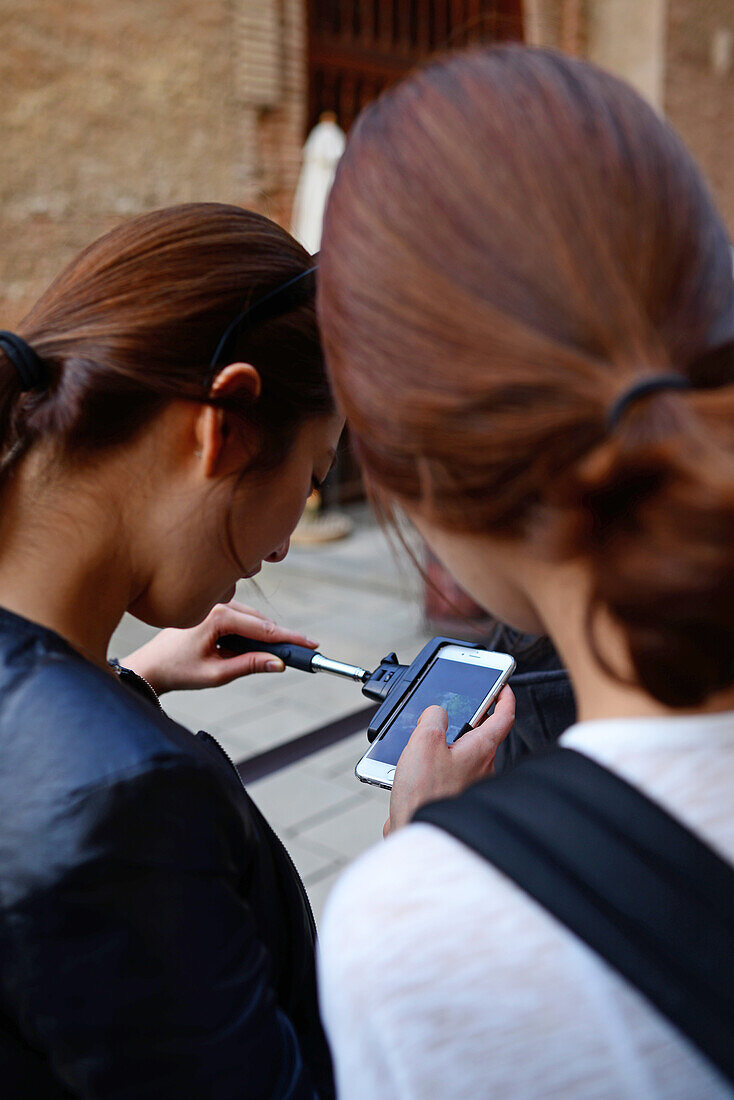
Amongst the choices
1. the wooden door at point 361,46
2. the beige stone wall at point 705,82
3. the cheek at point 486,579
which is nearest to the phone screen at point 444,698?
the cheek at point 486,579

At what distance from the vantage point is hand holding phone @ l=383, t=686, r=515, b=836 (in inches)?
39.8

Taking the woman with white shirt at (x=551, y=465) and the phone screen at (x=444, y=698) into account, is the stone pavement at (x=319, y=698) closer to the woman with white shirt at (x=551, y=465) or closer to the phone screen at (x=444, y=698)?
the phone screen at (x=444, y=698)

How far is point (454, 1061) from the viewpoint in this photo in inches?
22.3

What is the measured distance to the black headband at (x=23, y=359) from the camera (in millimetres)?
914

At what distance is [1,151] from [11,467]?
5.14 metres

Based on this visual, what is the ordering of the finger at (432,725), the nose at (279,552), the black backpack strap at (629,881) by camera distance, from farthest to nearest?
the nose at (279,552), the finger at (432,725), the black backpack strap at (629,881)

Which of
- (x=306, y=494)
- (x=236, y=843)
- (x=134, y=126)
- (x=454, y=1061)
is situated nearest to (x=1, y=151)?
(x=134, y=126)

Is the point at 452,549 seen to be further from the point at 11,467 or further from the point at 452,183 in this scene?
the point at 11,467

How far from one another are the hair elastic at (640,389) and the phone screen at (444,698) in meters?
0.73

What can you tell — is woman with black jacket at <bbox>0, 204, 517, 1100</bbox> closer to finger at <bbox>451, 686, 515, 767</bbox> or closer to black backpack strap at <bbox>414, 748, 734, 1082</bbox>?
finger at <bbox>451, 686, 515, 767</bbox>

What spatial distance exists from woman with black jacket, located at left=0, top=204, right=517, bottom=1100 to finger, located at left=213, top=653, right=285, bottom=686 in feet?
0.97

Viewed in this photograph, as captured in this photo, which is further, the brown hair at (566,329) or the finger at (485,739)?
the finger at (485,739)

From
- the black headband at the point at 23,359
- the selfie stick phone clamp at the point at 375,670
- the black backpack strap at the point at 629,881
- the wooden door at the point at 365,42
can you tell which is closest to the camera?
the black backpack strap at the point at 629,881

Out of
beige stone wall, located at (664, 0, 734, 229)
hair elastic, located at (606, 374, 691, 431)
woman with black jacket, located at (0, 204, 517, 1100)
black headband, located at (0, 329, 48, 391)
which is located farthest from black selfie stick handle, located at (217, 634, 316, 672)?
beige stone wall, located at (664, 0, 734, 229)
